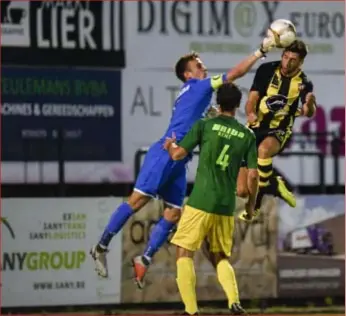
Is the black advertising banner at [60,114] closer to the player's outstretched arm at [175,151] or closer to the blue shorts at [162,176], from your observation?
the blue shorts at [162,176]

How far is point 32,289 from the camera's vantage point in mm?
20500

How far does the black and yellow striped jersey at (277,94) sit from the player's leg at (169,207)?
1024 millimetres

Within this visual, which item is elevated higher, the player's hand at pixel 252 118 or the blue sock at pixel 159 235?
the player's hand at pixel 252 118

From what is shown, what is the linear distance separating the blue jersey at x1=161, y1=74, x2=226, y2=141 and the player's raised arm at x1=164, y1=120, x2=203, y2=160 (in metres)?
0.49

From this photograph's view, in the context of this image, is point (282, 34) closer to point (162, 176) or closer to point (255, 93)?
point (255, 93)

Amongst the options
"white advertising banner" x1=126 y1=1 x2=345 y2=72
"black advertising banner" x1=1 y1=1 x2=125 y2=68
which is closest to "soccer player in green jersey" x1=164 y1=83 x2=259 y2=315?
"black advertising banner" x1=1 y1=1 x2=125 y2=68

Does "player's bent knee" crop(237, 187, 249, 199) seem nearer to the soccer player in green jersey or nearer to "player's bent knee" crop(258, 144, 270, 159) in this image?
A: the soccer player in green jersey

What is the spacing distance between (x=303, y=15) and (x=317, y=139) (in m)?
1.55

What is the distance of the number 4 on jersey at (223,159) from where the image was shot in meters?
14.6

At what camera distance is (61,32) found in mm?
Result: 20688

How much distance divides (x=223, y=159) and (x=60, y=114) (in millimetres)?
6358

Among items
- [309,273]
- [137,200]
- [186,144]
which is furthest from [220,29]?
[186,144]

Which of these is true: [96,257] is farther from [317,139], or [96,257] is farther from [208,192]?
[317,139]

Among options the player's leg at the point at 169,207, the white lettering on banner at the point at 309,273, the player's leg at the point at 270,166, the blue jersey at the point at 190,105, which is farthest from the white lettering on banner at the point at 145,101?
the player's leg at the point at 270,166
